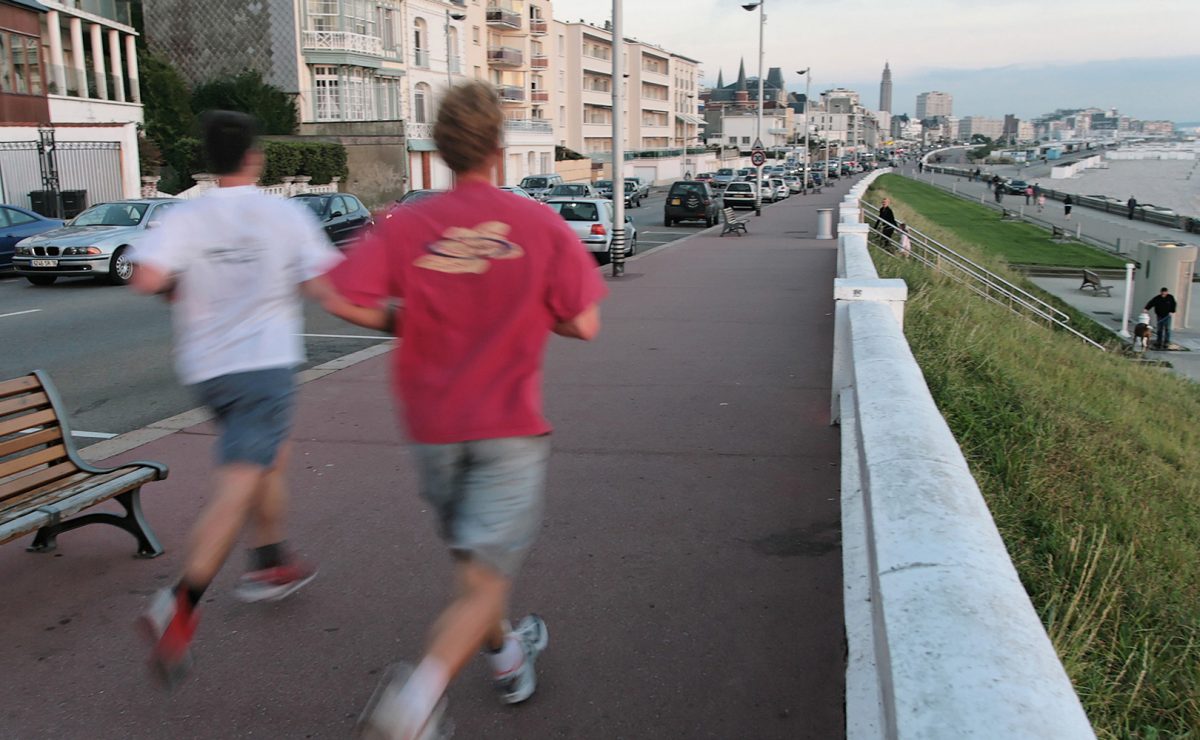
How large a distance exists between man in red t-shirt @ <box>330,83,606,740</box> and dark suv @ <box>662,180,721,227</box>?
3259 centimetres

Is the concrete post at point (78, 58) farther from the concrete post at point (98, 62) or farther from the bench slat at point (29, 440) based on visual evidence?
the bench slat at point (29, 440)

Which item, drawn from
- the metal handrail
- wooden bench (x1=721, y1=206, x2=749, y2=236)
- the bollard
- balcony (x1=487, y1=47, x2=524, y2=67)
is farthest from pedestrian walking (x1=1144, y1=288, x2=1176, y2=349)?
balcony (x1=487, y1=47, x2=524, y2=67)

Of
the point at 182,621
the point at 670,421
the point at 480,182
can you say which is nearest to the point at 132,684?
the point at 182,621

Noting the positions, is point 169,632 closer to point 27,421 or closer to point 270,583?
point 270,583

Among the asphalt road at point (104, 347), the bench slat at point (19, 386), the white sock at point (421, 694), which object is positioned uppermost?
the bench slat at point (19, 386)

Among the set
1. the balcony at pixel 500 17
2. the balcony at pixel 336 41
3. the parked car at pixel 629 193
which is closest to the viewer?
the balcony at pixel 336 41

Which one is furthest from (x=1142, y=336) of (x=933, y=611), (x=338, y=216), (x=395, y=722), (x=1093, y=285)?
(x=395, y=722)

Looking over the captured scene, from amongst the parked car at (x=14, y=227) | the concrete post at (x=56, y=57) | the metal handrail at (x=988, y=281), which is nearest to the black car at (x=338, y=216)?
the parked car at (x=14, y=227)

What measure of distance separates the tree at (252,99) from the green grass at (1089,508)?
38344 mm

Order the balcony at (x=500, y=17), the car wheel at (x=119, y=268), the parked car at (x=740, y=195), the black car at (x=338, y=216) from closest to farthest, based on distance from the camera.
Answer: the car wheel at (x=119, y=268) < the black car at (x=338, y=216) < the parked car at (x=740, y=195) < the balcony at (x=500, y=17)

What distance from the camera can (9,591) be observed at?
4340 mm

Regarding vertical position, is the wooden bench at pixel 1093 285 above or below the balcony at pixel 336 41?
below

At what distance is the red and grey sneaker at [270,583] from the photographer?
4.08 m

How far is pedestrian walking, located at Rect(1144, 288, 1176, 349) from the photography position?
28453mm
